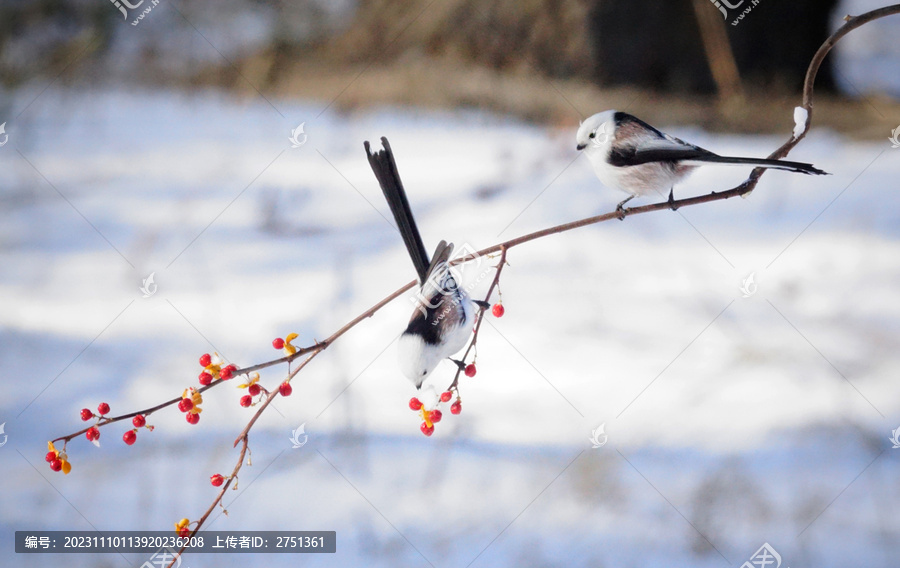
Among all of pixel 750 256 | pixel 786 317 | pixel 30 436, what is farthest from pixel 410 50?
pixel 30 436

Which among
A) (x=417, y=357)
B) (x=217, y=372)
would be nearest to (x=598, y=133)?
(x=417, y=357)

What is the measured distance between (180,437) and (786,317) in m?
1.07

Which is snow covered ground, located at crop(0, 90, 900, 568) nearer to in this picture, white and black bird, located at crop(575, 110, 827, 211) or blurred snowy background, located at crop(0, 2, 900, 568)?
blurred snowy background, located at crop(0, 2, 900, 568)

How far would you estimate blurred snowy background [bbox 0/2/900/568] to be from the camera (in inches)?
42.1

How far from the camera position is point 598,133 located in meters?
0.69

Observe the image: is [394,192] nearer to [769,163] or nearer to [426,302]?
[426,302]

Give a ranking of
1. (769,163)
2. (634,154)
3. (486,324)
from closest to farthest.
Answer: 1. (769,163)
2. (634,154)
3. (486,324)

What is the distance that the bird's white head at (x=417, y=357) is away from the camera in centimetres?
66

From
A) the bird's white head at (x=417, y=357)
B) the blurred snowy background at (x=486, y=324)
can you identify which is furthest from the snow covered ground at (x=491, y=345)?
the bird's white head at (x=417, y=357)

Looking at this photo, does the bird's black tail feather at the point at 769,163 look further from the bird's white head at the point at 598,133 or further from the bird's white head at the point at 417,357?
the bird's white head at the point at 417,357

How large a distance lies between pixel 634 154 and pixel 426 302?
10.6 inches

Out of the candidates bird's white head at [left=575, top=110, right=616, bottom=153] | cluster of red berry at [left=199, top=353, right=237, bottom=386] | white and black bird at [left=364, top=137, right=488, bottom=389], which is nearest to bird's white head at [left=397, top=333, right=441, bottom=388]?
white and black bird at [left=364, top=137, right=488, bottom=389]

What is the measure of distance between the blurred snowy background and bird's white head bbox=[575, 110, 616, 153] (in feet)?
1.46

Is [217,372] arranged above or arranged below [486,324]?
below
